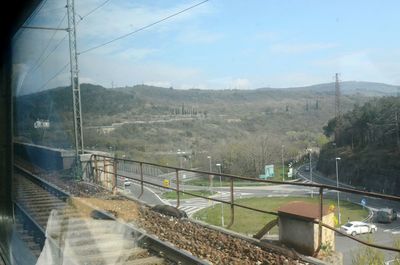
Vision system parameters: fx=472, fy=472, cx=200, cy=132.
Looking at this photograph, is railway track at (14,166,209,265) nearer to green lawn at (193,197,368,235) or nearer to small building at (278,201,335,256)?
green lawn at (193,197,368,235)

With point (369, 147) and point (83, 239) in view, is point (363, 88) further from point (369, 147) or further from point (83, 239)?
point (83, 239)

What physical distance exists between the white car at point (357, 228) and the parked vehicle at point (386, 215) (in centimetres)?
6

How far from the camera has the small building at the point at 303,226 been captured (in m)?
2.22

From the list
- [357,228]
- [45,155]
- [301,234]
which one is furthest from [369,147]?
[45,155]

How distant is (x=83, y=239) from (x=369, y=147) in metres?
3.75

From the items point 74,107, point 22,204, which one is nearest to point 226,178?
point 74,107

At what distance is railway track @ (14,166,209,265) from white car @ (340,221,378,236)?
1792 millimetres

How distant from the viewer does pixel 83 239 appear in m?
4.89

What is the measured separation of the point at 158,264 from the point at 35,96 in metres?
2.95

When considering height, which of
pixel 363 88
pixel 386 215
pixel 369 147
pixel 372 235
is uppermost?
pixel 363 88

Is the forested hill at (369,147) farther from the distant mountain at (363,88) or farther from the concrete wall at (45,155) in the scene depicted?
the concrete wall at (45,155)

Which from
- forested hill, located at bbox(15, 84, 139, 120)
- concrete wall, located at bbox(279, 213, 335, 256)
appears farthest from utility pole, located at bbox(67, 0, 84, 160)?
concrete wall, located at bbox(279, 213, 335, 256)

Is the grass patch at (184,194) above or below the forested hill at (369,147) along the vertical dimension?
below

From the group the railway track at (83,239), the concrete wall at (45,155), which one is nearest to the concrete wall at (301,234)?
the railway track at (83,239)
